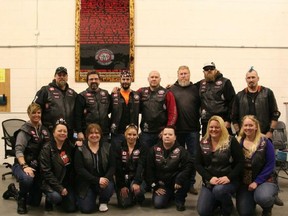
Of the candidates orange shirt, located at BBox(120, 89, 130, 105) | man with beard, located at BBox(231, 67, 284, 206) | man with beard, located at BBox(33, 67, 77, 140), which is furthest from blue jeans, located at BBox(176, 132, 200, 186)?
man with beard, located at BBox(33, 67, 77, 140)

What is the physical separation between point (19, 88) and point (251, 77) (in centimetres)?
430

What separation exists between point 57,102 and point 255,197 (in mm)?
2564

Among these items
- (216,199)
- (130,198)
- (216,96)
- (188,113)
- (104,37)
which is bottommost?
(130,198)

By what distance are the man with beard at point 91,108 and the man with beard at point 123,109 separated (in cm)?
10

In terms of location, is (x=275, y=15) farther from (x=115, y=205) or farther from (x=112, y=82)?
(x=115, y=205)

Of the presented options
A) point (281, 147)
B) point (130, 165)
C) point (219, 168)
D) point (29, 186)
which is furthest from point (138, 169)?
point (281, 147)

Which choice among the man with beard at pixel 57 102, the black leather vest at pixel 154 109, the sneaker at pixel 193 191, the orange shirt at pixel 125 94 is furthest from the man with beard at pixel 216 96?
the man with beard at pixel 57 102

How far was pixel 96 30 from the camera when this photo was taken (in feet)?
21.0

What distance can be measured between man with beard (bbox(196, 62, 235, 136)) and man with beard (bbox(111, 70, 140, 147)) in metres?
0.89

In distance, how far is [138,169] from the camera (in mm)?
4016

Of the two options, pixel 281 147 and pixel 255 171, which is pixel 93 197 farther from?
pixel 281 147

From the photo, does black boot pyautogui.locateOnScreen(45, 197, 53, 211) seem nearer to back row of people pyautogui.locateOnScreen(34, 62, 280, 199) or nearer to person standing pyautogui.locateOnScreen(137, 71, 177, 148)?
back row of people pyautogui.locateOnScreen(34, 62, 280, 199)

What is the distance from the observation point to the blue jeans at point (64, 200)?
371 cm

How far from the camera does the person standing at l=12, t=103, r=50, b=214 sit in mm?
3705
